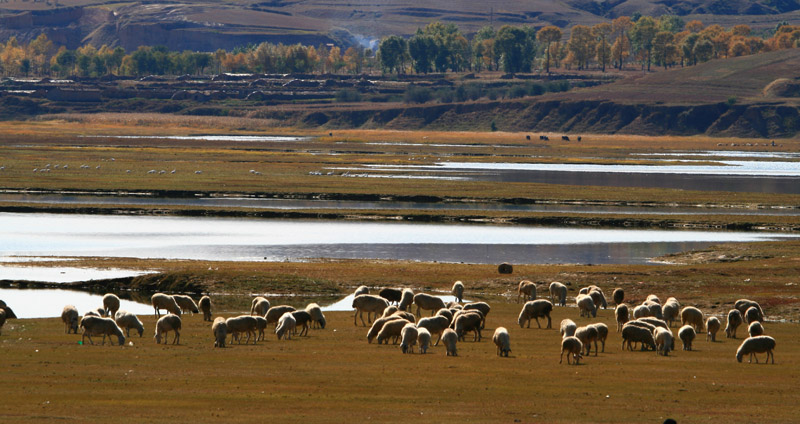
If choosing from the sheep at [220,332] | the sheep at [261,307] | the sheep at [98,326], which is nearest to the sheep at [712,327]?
the sheep at [261,307]

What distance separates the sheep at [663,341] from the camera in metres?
29.0

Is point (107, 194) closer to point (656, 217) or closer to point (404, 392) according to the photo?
point (656, 217)

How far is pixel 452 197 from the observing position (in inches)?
3548

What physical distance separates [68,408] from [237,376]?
4.62 metres

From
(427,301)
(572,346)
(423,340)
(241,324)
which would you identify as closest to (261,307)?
(241,324)

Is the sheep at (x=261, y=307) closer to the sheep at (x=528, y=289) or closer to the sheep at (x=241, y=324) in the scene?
the sheep at (x=241, y=324)

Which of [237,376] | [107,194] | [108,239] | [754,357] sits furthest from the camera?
[107,194]

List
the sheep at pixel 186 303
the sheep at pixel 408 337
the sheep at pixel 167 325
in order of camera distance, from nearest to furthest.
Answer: the sheep at pixel 408 337 → the sheep at pixel 167 325 → the sheep at pixel 186 303

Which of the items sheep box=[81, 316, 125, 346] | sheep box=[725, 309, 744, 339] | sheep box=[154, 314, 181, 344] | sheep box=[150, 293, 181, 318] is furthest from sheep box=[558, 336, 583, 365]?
sheep box=[150, 293, 181, 318]

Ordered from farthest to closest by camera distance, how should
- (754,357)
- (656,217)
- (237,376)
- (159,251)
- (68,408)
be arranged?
(656,217)
(159,251)
(754,357)
(237,376)
(68,408)

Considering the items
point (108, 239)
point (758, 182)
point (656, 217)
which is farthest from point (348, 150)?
point (108, 239)

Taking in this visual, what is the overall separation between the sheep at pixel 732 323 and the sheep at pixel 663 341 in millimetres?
4279

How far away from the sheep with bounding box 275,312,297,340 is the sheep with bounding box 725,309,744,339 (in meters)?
13.4

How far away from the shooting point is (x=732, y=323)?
1292 inches
